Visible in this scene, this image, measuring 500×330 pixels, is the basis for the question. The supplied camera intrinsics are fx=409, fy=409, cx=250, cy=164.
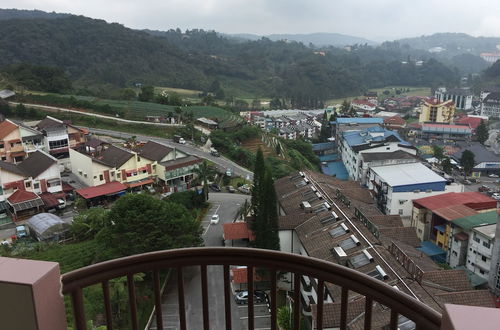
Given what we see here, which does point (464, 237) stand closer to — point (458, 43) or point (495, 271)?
point (495, 271)

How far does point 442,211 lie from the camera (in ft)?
37.6

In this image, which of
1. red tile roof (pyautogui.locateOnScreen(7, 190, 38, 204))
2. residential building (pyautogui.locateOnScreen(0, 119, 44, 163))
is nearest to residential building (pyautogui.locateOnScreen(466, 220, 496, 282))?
red tile roof (pyautogui.locateOnScreen(7, 190, 38, 204))

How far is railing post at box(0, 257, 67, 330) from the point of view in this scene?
968 mm

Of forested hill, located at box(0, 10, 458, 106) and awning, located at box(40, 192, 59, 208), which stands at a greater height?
forested hill, located at box(0, 10, 458, 106)

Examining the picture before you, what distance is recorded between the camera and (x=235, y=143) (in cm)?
1994

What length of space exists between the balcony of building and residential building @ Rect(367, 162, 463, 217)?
12653mm

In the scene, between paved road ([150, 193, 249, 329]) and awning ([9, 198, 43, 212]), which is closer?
paved road ([150, 193, 249, 329])

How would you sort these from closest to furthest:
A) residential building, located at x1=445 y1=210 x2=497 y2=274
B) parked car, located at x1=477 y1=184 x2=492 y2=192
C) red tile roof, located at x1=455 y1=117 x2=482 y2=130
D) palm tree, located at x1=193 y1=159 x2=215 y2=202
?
residential building, located at x1=445 y1=210 x2=497 y2=274 → palm tree, located at x1=193 y1=159 x2=215 y2=202 → parked car, located at x1=477 y1=184 x2=492 y2=192 → red tile roof, located at x1=455 y1=117 x2=482 y2=130

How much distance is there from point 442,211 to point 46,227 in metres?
10.4

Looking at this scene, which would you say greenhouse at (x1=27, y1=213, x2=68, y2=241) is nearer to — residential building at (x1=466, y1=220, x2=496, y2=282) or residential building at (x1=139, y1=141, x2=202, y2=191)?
residential building at (x1=139, y1=141, x2=202, y2=191)

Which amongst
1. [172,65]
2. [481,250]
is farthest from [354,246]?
[172,65]

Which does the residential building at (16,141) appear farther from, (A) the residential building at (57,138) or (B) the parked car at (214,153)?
(B) the parked car at (214,153)

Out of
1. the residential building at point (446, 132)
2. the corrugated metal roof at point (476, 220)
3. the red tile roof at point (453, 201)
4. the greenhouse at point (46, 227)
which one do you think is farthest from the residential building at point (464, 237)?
the residential building at point (446, 132)

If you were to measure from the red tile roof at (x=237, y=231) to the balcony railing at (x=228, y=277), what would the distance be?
8.46 meters
